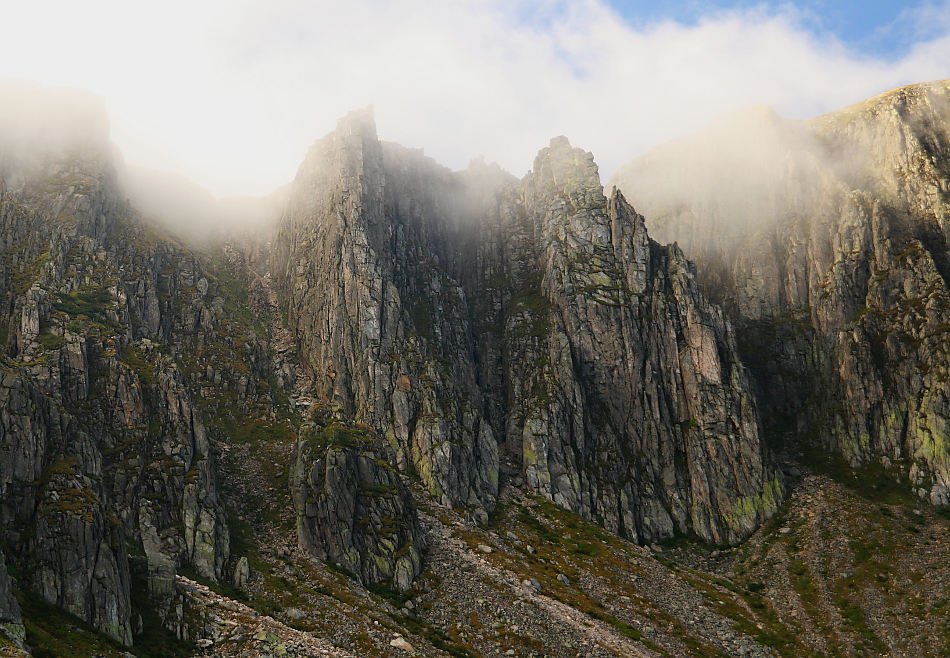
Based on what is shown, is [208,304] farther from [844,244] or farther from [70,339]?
[844,244]

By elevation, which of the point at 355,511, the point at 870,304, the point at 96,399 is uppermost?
the point at 870,304

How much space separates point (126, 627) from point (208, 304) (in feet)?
383

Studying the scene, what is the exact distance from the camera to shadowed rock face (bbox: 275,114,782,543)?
14541 cm

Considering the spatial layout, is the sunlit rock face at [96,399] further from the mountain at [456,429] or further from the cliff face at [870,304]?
the cliff face at [870,304]

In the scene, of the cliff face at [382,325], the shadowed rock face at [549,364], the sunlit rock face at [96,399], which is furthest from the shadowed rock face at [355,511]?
the cliff face at [382,325]

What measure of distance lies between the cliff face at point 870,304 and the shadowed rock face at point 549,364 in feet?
89.4

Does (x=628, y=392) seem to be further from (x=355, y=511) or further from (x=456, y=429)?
(x=355, y=511)

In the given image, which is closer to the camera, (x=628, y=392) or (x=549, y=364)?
(x=628, y=392)

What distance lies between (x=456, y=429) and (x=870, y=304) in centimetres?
12548

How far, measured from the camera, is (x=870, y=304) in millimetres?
165500

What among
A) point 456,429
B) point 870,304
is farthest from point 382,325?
point 870,304

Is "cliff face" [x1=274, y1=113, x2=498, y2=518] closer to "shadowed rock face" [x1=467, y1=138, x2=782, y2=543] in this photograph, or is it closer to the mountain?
the mountain

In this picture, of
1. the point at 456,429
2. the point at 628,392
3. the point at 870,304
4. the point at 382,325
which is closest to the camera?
the point at 456,429

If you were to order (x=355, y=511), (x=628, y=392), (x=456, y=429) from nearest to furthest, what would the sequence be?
(x=355, y=511)
(x=456, y=429)
(x=628, y=392)
